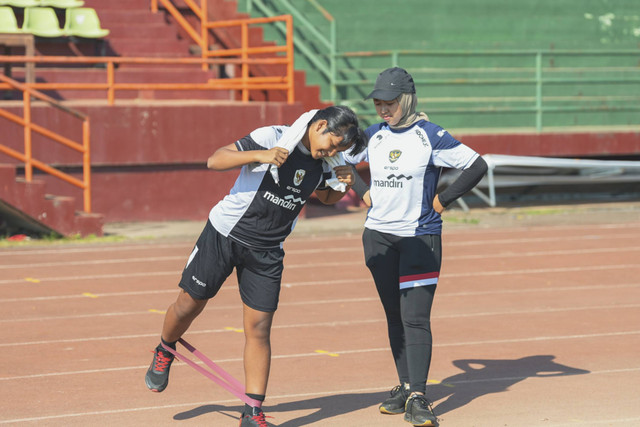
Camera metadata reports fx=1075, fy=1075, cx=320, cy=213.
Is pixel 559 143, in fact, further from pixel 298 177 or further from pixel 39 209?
pixel 298 177

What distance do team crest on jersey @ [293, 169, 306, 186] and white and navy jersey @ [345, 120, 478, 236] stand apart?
537 millimetres

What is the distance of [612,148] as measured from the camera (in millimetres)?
20531

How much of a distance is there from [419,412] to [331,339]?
2747 mm

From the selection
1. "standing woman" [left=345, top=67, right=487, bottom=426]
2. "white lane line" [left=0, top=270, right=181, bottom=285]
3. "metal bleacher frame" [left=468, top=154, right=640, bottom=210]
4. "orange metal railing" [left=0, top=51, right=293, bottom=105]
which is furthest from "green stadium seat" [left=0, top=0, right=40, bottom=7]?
"standing woman" [left=345, top=67, right=487, bottom=426]

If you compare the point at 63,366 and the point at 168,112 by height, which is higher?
the point at 168,112

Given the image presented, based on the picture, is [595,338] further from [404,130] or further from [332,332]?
[404,130]

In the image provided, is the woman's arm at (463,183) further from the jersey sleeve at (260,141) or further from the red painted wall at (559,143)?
the red painted wall at (559,143)

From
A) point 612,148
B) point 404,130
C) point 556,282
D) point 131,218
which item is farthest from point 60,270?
point 612,148

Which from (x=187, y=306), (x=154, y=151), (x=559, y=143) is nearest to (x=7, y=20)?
(x=154, y=151)

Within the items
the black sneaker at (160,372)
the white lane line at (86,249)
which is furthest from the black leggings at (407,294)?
the white lane line at (86,249)

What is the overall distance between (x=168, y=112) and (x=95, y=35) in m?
4.04

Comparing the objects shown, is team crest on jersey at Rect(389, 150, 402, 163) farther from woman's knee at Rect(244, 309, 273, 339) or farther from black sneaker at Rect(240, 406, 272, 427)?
black sneaker at Rect(240, 406, 272, 427)

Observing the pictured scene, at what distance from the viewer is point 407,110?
620cm

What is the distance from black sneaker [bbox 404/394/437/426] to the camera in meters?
5.95
